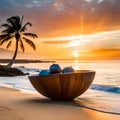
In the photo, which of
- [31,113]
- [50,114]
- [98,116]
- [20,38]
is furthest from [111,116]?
[20,38]

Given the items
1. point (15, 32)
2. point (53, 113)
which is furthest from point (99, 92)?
point (15, 32)

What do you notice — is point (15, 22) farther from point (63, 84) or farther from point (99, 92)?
point (63, 84)

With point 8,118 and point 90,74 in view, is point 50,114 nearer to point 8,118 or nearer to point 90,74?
point 8,118

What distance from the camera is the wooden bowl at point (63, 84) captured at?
860 centimetres

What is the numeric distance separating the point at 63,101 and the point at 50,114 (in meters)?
2.05

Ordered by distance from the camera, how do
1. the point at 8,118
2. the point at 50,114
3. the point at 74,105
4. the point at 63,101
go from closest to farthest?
the point at 8,118
the point at 50,114
the point at 74,105
the point at 63,101

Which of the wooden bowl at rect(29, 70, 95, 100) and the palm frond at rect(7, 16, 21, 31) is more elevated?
the palm frond at rect(7, 16, 21, 31)

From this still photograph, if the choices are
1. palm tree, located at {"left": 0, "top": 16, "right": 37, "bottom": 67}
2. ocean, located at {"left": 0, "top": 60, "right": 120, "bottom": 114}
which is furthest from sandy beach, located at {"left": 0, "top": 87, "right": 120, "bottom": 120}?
palm tree, located at {"left": 0, "top": 16, "right": 37, "bottom": 67}

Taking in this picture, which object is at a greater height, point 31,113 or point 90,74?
point 90,74

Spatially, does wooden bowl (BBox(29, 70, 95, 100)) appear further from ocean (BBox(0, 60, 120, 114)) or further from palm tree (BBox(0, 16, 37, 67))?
palm tree (BBox(0, 16, 37, 67))

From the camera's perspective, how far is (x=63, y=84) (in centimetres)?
863

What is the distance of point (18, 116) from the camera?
630 centimetres

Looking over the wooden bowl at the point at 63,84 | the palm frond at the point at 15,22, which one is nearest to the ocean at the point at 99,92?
the wooden bowl at the point at 63,84

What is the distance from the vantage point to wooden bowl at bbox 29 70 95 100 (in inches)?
339
